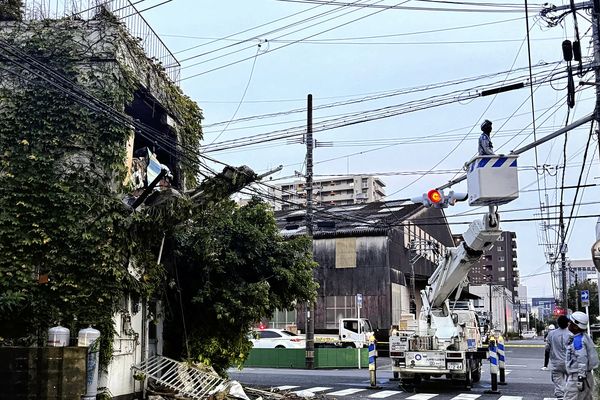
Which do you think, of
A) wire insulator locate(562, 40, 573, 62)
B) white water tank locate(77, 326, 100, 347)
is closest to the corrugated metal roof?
wire insulator locate(562, 40, 573, 62)

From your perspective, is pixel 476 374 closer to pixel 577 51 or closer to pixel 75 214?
pixel 577 51

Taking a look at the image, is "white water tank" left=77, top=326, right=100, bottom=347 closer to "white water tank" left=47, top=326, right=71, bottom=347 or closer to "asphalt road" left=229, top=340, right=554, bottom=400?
"white water tank" left=47, top=326, right=71, bottom=347

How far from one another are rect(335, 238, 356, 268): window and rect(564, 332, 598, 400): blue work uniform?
3421cm

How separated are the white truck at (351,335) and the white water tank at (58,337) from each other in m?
25.2

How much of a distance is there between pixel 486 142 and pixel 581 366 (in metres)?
4.57

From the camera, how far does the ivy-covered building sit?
44.7 feet

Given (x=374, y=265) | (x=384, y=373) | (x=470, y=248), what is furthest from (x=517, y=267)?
(x=470, y=248)

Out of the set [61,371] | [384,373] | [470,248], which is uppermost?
[470,248]

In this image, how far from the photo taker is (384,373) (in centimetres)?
2722

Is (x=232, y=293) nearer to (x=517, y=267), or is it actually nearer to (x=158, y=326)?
(x=158, y=326)

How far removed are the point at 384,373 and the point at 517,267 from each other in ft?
419

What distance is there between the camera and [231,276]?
16609 mm

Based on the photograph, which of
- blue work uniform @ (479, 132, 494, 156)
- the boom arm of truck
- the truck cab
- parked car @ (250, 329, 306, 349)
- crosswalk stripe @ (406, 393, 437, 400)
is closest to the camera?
blue work uniform @ (479, 132, 494, 156)

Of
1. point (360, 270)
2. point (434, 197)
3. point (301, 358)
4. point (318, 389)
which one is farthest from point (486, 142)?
point (360, 270)
